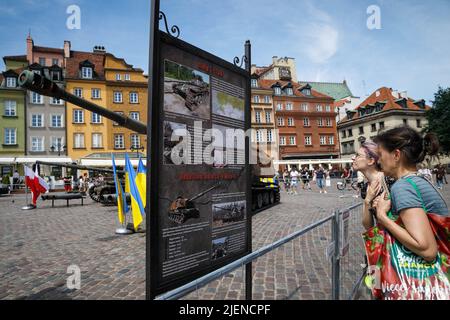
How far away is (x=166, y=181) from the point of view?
2127mm

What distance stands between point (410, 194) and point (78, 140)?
132 feet

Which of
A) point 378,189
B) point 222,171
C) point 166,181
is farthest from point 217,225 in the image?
point 378,189

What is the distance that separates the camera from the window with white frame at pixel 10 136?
34844mm

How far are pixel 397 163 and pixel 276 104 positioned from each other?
4854 centimetres

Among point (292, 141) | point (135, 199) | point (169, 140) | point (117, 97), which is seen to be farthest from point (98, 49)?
point (169, 140)

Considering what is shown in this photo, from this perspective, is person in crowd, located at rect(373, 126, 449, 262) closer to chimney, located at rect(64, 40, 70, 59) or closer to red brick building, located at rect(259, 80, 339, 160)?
red brick building, located at rect(259, 80, 339, 160)

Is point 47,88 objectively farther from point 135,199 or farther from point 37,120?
point 37,120

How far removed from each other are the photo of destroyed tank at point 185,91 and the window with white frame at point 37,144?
39612 mm

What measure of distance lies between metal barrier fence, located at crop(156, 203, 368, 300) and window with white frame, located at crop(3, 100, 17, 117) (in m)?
41.2

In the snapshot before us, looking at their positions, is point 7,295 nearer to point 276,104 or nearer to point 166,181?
point 166,181

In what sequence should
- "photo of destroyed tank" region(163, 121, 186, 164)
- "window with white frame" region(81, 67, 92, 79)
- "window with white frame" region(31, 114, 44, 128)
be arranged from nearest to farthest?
"photo of destroyed tank" region(163, 121, 186, 164) < "window with white frame" region(31, 114, 44, 128) < "window with white frame" region(81, 67, 92, 79)

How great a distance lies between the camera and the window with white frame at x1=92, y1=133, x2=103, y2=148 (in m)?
37.3

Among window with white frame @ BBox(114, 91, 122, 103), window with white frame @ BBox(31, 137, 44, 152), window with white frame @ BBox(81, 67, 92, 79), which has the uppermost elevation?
window with white frame @ BBox(81, 67, 92, 79)

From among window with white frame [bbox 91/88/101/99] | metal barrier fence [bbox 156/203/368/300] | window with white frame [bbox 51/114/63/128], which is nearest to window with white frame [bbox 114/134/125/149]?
window with white frame [bbox 91/88/101/99]
